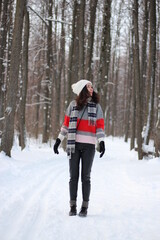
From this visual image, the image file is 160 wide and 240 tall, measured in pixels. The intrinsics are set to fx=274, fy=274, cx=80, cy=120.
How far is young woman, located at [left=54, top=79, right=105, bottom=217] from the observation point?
426 centimetres

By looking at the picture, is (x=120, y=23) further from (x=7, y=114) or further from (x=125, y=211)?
(x=125, y=211)

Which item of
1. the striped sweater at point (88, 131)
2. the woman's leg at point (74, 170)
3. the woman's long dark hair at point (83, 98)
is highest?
the woman's long dark hair at point (83, 98)

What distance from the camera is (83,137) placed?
14.1 feet

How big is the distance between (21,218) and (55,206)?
85 centimetres

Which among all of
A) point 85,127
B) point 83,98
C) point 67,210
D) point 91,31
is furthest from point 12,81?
point 91,31

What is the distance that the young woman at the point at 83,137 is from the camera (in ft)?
14.0

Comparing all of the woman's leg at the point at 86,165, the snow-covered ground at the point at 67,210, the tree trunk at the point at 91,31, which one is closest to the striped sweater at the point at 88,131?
the woman's leg at the point at 86,165

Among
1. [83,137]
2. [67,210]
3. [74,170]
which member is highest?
[83,137]

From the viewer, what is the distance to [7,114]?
349 inches

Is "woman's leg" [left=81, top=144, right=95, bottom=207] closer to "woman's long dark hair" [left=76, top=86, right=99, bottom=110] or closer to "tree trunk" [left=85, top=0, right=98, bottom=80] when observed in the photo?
"woman's long dark hair" [left=76, top=86, right=99, bottom=110]

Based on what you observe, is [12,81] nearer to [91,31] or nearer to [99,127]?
[99,127]

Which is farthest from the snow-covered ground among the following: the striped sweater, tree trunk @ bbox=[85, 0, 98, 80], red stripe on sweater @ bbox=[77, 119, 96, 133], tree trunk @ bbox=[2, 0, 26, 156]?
tree trunk @ bbox=[85, 0, 98, 80]

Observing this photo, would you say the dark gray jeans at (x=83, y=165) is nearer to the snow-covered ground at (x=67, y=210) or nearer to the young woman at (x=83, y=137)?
the young woman at (x=83, y=137)

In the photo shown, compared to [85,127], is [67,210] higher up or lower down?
lower down
